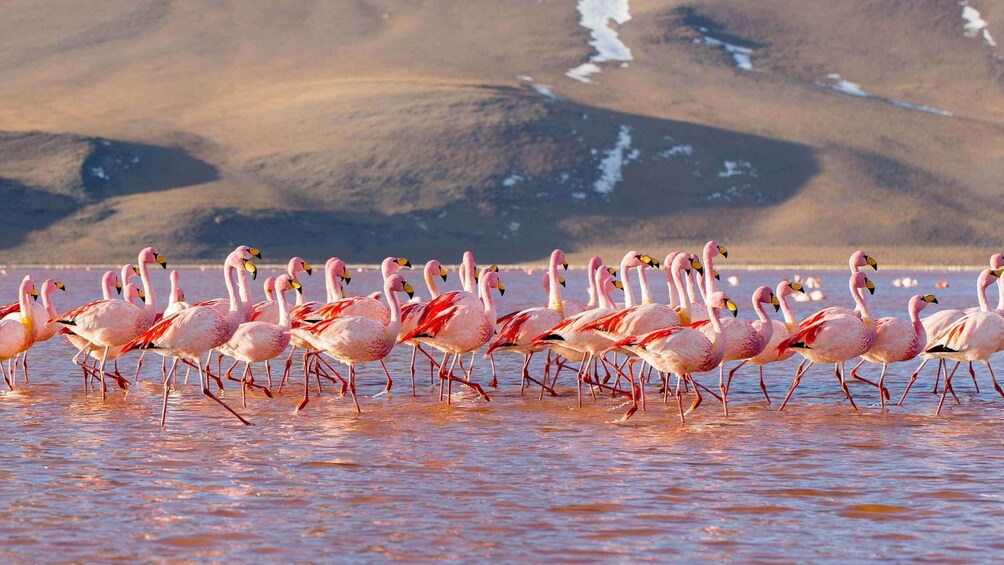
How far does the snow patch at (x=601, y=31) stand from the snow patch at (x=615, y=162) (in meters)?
20.2

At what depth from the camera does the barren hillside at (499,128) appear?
87.8 m

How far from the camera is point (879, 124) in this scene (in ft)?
363

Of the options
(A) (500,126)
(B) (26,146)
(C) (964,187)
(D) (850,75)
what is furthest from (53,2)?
(C) (964,187)

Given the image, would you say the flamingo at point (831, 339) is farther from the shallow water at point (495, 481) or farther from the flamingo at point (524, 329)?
the flamingo at point (524, 329)

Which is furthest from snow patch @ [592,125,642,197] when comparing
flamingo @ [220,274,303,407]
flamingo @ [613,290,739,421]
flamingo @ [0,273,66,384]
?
flamingo @ [613,290,739,421]

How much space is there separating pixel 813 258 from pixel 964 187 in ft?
72.2

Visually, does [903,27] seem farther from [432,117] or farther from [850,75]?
[432,117]

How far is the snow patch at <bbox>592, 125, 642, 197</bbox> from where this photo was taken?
322 ft

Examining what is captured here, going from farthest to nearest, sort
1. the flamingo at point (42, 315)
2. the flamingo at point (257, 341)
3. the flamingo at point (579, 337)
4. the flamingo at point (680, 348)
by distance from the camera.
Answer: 1. the flamingo at point (42, 315)
2. the flamingo at point (579, 337)
3. the flamingo at point (257, 341)
4. the flamingo at point (680, 348)

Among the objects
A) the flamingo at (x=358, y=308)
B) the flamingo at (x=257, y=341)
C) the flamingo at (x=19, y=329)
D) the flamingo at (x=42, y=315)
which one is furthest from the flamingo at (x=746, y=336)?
the flamingo at (x=42, y=315)

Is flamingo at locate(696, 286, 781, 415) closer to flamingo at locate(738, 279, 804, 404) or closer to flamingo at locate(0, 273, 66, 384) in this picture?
flamingo at locate(738, 279, 804, 404)

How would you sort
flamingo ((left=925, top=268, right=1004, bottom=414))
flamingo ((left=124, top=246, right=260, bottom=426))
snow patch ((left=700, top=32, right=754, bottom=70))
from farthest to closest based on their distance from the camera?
snow patch ((left=700, top=32, right=754, bottom=70)) → flamingo ((left=925, top=268, right=1004, bottom=414)) → flamingo ((left=124, top=246, right=260, bottom=426))

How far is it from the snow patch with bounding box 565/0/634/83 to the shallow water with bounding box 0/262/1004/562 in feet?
366

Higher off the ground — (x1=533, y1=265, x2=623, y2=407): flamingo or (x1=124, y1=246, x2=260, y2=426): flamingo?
(x1=124, y1=246, x2=260, y2=426): flamingo
